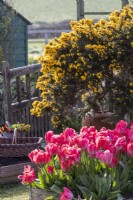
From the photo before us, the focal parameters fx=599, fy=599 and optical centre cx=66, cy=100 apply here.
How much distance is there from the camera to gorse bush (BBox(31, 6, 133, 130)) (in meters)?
8.70

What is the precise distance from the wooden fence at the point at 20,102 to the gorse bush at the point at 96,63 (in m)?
0.95

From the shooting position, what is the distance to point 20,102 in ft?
34.1

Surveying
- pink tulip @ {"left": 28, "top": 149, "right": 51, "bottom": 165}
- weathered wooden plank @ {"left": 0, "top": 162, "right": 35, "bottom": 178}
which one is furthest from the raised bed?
pink tulip @ {"left": 28, "top": 149, "right": 51, "bottom": 165}

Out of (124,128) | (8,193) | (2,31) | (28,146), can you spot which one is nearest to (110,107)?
(28,146)

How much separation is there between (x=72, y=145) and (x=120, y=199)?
0.67m

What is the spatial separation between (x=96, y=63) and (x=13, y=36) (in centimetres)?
1120

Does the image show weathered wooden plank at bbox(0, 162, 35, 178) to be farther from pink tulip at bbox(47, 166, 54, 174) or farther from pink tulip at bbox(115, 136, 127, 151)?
pink tulip at bbox(115, 136, 127, 151)

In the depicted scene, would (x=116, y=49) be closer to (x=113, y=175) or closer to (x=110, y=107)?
(x=110, y=107)

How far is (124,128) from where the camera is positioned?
5148 millimetres

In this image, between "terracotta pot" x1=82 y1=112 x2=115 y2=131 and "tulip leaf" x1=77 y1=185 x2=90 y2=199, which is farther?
"terracotta pot" x1=82 y1=112 x2=115 y2=131

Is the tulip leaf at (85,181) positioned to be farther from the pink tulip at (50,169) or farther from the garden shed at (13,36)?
the garden shed at (13,36)

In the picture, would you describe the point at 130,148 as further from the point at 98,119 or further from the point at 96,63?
the point at 98,119

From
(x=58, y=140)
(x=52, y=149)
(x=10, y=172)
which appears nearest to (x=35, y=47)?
(x=10, y=172)

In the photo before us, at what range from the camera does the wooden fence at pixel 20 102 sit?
32.3ft
